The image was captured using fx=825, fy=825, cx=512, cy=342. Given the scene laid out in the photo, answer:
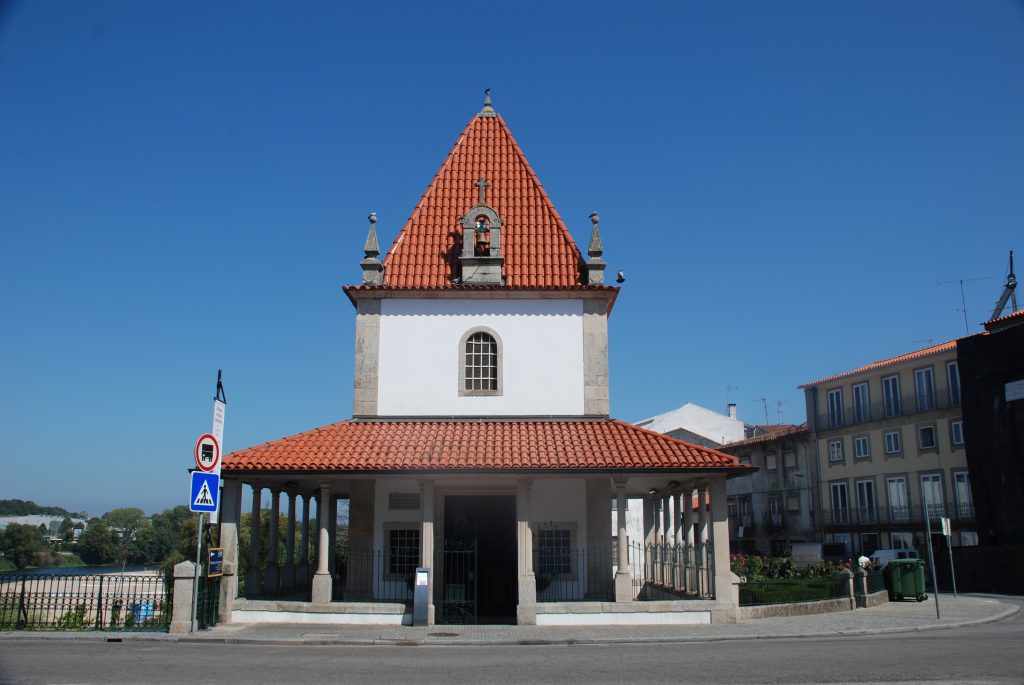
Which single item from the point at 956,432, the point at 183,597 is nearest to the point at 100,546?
the point at 956,432

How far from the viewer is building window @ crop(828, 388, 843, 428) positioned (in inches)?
1988

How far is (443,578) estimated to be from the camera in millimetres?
19797

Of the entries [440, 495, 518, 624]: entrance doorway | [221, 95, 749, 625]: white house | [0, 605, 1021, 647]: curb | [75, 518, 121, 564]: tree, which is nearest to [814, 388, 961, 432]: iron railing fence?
[221, 95, 749, 625]: white house

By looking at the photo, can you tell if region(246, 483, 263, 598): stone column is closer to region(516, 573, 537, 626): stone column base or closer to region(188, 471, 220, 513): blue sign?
region(188, 471, 220, 513): blue sign

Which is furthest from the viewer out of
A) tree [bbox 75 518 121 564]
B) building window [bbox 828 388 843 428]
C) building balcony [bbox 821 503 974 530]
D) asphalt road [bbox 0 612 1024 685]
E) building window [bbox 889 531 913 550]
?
tree [bbox 75 518 121 564]

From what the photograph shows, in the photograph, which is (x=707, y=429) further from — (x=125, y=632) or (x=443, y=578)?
(x=125, y=632)

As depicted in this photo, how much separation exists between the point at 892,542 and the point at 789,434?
9882 millimetres

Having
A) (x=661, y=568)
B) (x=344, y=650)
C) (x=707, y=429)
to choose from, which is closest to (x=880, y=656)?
(x=344, y=650)

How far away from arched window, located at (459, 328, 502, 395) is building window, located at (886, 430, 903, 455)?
3306 cm

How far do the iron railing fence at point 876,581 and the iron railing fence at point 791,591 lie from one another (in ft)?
9.21

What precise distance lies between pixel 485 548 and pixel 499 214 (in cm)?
931

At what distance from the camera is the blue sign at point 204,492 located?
15.7 meters

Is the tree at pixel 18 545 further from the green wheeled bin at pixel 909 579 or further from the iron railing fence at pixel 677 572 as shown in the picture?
the green wheeled bin at pixel 909 579

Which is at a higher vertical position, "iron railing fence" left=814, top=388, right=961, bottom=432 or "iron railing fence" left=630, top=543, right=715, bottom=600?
"iron railing fence" left=814, top=388, right=961, bottom=432
